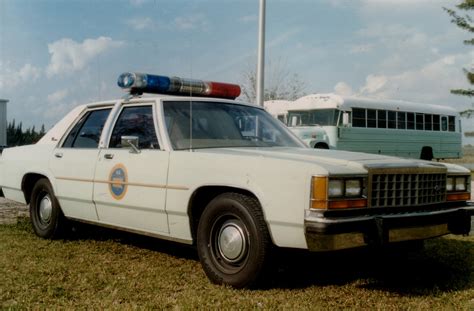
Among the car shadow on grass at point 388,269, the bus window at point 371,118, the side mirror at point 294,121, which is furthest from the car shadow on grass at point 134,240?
the bus window at point 371,118

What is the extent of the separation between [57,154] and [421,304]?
391 cm

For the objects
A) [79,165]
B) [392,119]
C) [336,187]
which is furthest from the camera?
[392,119]

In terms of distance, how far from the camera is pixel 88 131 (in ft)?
19.1

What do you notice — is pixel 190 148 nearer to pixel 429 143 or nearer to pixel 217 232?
pixel 217 232

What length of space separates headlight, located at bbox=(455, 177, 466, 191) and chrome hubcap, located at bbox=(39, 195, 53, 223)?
4050mm

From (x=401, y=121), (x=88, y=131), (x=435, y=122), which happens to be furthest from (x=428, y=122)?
(x=88, y=131)

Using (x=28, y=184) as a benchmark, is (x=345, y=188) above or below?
above

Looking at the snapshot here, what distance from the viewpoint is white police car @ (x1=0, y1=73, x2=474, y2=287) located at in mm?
3762

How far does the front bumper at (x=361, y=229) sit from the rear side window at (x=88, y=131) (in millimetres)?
2752

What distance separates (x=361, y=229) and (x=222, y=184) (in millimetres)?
1043

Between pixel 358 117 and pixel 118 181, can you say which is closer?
pixel 118 181

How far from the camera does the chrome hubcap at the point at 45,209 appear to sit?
6.12 meters

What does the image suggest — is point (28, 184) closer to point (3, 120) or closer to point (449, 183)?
point (449, 183)

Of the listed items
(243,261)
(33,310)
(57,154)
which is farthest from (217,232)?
(57,154)
